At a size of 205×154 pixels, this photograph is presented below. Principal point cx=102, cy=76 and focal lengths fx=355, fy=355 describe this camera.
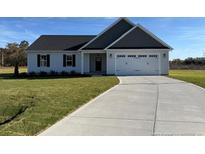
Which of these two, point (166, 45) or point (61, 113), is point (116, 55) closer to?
point (166, 45)

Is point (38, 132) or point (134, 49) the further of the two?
point (134, 49)

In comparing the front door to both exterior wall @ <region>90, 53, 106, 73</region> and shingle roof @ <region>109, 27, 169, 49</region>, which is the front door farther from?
shingle roof @ <region>109, 27, 169, 49</region>

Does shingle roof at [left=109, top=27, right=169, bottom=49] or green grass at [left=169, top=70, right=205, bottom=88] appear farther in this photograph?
shingle roof at [left=109, top=27, right=169, bottom=49]

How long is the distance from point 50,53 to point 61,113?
2579cm

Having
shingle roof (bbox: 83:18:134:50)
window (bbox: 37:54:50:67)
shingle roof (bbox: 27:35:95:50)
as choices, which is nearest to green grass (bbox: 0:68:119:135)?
shingle roof (bbox: 83:18:134:50)

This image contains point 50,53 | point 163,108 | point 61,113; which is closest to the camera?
point 61,113

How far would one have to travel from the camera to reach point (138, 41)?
33.2 metres

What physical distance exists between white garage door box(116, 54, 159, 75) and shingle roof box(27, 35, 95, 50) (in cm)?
516

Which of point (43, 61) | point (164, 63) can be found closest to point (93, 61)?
point (43, 61)

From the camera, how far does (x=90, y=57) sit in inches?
1416

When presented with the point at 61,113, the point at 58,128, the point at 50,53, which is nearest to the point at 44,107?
the point at 61,113

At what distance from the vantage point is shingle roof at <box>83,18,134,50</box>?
112 feet
